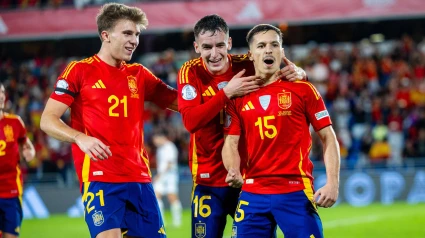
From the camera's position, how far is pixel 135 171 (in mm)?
6355

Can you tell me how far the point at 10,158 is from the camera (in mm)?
9578

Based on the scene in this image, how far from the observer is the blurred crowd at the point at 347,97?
20781 mm

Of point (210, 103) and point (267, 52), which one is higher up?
Result: point (267, 52)

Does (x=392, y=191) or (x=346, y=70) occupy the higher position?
(x=346, y=70)

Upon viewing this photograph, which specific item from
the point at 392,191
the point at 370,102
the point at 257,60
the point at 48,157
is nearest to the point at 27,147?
the point at 257,60

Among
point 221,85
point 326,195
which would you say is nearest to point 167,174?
point 221,85

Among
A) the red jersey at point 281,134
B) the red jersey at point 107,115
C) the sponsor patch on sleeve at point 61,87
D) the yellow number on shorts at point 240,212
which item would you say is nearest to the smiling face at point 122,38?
the red jersey at point 107,115

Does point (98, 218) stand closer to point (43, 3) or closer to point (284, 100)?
point (284, 100)

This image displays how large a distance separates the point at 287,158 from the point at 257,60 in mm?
855

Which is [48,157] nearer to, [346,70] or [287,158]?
[346,70]

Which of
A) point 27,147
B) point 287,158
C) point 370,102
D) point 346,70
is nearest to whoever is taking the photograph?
point 287,158

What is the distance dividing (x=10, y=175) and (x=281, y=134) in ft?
15.3

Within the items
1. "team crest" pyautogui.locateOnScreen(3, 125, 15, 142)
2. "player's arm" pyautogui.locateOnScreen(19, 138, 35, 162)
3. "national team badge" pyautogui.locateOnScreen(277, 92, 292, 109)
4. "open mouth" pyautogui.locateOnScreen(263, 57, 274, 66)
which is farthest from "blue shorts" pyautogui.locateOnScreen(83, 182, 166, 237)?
"player's arm" pyautogui.locateOnScreen(19, 138, 35, 162)

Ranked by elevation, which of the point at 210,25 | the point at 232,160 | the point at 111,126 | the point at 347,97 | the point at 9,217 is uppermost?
the point at 347,97
